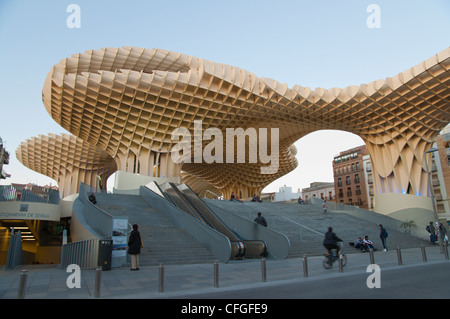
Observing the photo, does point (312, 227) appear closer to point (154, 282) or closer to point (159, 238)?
point (159, 238)

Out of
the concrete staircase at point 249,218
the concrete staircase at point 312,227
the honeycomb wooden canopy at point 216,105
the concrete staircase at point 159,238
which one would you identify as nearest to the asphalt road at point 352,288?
the concrete staircase at point 159,238

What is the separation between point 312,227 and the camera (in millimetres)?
19453

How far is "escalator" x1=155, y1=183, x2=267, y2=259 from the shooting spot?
1253cm

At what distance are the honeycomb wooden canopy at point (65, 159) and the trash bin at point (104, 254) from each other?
133 ft

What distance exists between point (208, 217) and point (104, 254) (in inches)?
291

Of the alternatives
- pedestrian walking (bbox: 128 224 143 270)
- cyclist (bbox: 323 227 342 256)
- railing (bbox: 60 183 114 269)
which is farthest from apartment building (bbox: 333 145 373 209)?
pedestrian walking (bbox: 128 224 143 270)

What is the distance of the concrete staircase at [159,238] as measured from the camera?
1141 centimetres

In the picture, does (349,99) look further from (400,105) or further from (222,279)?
(222,279)

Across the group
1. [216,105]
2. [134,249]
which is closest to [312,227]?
[134,249]

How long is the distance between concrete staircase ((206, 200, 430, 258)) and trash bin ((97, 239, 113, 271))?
295 inches

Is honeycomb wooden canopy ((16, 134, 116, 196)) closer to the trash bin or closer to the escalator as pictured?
the escalator
